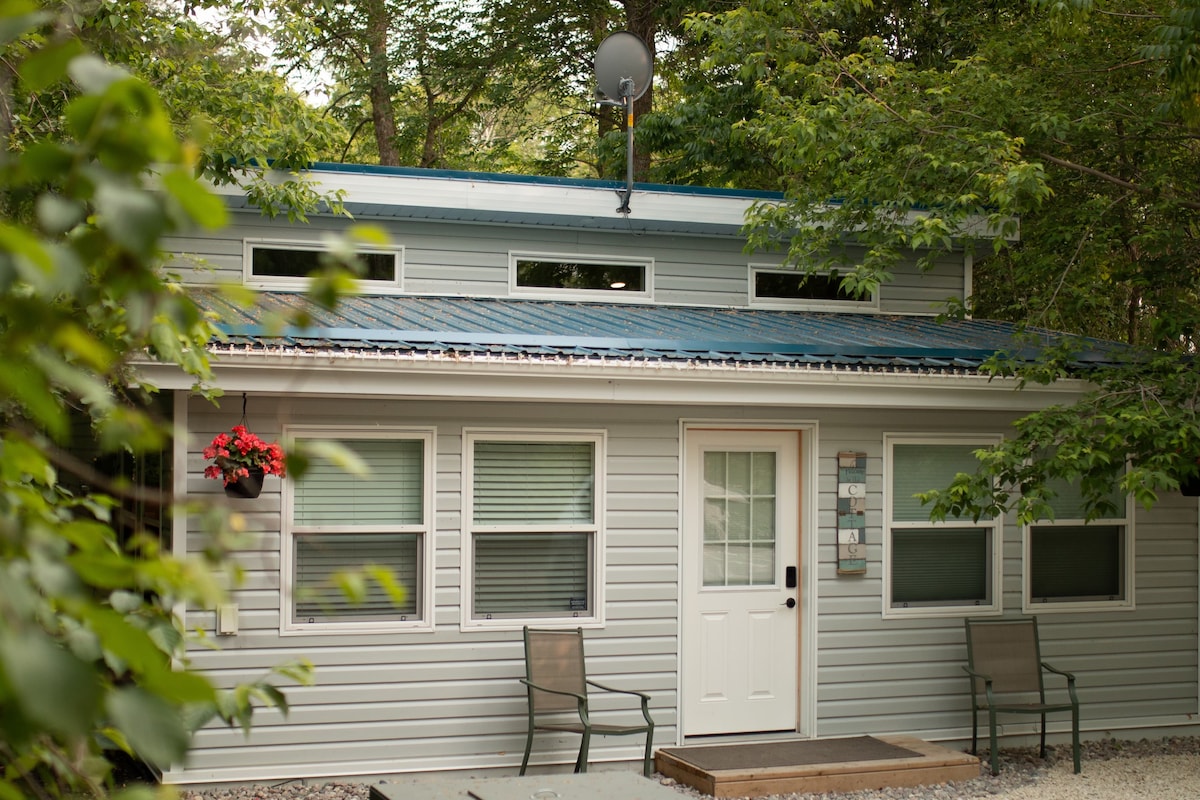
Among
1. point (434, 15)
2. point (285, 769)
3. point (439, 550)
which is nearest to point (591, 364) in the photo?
point (439, 550)

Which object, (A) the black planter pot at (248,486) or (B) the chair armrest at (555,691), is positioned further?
(B) the chair armrest at (555,691)

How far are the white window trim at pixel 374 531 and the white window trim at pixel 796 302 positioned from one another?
3548 mm

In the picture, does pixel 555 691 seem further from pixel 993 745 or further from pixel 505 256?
pixel 505 256

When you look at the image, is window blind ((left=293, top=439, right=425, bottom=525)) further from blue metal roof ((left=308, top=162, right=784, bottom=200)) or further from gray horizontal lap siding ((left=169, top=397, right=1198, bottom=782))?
blue metal roof ((left=308, top=162, right=784, bottom=200))

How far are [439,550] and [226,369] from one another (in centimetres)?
Answer: 177

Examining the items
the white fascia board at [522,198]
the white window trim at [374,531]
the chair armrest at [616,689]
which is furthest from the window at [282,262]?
the chair armrest at [616,689]

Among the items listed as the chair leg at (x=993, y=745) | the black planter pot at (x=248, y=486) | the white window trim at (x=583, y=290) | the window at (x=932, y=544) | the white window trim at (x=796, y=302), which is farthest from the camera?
the white window trim at (x=796, y=302)

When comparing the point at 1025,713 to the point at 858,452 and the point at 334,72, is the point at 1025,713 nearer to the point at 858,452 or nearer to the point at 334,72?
the point at 858,452

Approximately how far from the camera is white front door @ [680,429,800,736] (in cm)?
805

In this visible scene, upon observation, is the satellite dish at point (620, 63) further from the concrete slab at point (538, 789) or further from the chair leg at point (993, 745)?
the concrete slab at point (538, 789)

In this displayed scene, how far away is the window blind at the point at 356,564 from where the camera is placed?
24.1 feet

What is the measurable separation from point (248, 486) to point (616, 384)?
90.2 inches

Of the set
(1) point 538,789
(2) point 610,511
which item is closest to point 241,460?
(2) point 610,511

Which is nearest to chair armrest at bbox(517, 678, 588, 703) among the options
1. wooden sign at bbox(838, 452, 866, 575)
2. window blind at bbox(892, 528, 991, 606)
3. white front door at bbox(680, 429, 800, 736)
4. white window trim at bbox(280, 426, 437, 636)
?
white window trim at bbox(280, 426, 437, 636)
